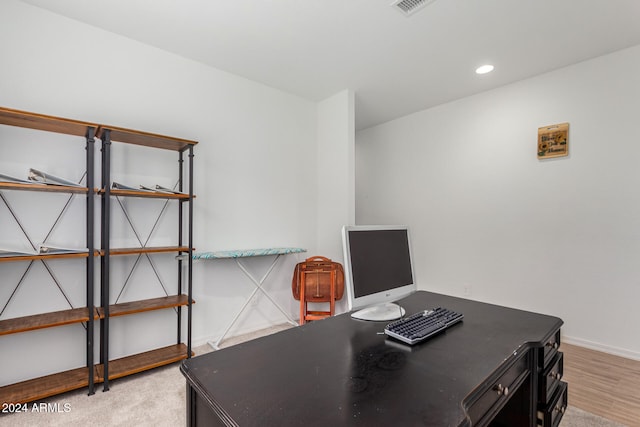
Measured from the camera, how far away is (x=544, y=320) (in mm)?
1444

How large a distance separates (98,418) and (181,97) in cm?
249

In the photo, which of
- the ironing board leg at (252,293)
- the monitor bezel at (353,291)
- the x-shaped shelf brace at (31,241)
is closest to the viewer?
the monitor bezel at (353,291)

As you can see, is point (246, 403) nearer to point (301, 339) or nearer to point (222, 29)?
point (301, 339)

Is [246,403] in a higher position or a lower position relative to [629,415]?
higher

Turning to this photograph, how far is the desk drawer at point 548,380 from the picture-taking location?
1328mm

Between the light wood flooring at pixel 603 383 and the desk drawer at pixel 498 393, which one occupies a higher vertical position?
the desk drawer at pixel 498 393

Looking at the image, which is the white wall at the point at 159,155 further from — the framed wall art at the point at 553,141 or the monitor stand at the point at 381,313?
the framed wall art at the point at 553,141

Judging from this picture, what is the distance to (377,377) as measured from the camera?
35.8 inches

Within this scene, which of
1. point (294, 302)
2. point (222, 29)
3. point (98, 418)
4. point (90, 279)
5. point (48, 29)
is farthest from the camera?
point (294, 302)

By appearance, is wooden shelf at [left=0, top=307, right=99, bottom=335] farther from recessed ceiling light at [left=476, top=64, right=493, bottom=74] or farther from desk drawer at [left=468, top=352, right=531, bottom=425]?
recessed ceiling light at [left=476, top=64, right=493, bottom=74]

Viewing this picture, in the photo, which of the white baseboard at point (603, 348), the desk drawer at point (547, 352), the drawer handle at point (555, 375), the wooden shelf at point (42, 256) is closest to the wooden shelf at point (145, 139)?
the wooden shelf at point (42, 256)

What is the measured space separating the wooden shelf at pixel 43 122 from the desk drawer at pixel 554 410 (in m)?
2.96

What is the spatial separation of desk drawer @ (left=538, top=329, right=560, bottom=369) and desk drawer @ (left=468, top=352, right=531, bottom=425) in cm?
13

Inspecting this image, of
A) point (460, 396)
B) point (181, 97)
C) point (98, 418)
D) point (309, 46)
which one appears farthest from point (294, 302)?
point (460, 396)
